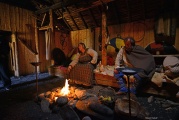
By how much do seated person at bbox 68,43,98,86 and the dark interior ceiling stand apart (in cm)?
249

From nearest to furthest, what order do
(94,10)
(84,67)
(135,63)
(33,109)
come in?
(33,109) → (135,63) → (84,67) → (94,10)

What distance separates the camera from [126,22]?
747 cm

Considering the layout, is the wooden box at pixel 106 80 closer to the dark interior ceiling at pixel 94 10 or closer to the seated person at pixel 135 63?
the seated person at pixel 135 63

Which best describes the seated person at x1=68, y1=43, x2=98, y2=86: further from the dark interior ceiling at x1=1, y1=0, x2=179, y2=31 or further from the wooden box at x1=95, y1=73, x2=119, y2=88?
the dark interior ceiling at x1=1, y1=0, x2=179, y2=31

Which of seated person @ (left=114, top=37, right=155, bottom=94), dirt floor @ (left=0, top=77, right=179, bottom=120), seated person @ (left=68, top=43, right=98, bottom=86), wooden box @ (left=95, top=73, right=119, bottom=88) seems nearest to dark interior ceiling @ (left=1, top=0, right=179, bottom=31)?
seated person @ (left=68, top=43, right=98, bottom=86)

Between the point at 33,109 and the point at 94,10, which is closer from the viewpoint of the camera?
the point at 33,109

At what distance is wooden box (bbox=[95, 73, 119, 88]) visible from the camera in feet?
15.4

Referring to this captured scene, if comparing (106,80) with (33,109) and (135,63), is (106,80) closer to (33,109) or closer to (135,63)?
(135,63)

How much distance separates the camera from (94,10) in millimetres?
7398

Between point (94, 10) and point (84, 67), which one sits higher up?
point (94, 10)

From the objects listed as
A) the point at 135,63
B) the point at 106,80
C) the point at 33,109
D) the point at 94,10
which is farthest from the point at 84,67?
the point at 94,10

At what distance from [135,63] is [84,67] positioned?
2056 mm

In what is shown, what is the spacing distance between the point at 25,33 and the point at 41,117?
6736mm

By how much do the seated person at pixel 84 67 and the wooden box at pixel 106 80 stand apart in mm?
337
